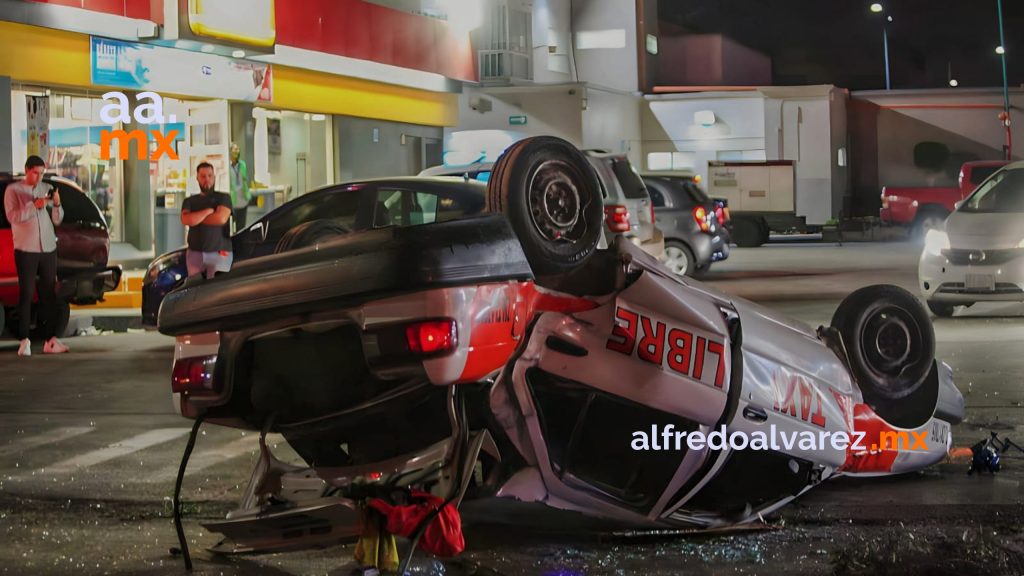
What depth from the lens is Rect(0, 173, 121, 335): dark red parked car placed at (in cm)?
1423

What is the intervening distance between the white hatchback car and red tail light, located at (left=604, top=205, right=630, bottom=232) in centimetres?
326

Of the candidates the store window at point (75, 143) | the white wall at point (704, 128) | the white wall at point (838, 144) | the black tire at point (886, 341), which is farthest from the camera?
the white wall at point (838, 144)

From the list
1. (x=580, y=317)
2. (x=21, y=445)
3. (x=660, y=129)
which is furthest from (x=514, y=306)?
(x=660, y=129)

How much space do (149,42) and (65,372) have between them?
9.80 m

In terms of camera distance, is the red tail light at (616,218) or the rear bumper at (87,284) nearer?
the rear bumper at (87,284)

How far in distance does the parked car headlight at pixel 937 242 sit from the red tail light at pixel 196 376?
36.8ft

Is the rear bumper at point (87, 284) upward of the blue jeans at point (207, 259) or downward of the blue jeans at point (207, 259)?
downward

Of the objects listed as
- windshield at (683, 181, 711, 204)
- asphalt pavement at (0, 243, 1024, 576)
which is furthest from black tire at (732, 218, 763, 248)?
asphalt pavement at (0, 243, 1024, 576)

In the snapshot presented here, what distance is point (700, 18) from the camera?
57.3 meters

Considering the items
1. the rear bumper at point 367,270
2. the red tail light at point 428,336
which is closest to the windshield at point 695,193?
the rear bumper at point 367,270

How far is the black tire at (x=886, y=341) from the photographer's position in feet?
19.9

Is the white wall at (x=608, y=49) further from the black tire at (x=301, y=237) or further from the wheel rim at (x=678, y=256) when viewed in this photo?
the black tire at (x=301, y=237)

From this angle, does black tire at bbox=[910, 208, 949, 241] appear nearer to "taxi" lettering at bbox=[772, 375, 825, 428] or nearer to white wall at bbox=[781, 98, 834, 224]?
white wall at bbox=[781, 98, 834, 224]

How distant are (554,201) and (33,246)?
882cm
